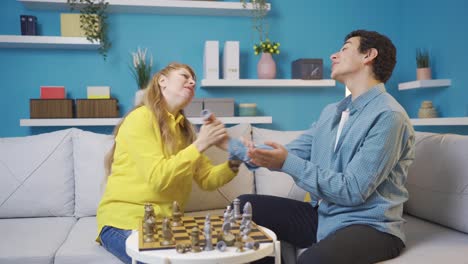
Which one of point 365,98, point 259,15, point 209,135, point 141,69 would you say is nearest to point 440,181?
point 365,98

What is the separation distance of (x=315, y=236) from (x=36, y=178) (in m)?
1.49

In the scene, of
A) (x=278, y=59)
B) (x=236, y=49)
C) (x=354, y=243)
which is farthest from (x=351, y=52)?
(x=278, y=59)

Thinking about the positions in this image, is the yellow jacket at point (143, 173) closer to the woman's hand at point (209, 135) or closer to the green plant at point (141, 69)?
the woman's hand at point (209, 135)

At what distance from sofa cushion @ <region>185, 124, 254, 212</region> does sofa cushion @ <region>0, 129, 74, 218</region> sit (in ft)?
2.16

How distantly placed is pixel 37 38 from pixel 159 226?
1.92 meters

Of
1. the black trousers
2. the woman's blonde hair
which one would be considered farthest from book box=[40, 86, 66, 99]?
the black trousers

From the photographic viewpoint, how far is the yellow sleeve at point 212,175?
194 centimetres

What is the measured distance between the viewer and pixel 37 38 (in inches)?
115

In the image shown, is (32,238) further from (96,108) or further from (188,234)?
(96,108)

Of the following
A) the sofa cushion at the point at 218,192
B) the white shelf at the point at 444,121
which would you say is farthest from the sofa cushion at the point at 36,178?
the white shelf at the point at 444,121

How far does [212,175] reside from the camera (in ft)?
6.50

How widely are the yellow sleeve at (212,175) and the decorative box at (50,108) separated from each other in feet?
4.27

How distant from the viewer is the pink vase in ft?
10.5

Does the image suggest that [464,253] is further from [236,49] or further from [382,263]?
[236,49]
